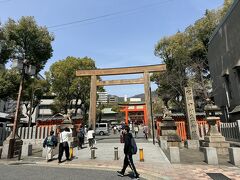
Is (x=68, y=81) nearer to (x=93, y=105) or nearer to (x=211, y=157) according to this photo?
(x=93, y=105)

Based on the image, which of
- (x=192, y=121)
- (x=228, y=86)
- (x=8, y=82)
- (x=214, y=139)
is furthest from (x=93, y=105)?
(x=228, y=86)

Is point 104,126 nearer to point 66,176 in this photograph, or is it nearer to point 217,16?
point 217,16

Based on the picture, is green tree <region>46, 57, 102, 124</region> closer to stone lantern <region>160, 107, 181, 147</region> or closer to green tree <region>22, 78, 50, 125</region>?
green tree <region>22, 78, 50, 125</region>

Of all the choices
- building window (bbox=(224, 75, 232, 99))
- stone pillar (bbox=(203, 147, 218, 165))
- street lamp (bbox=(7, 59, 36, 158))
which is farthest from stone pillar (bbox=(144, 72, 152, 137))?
street lamp (bbox=(7, 59, 36, 158))

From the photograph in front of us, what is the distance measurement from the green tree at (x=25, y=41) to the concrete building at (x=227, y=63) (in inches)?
763

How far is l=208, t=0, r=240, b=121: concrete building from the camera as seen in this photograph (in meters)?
19.0

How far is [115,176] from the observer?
23.2ft

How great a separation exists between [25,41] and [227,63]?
2215 cm

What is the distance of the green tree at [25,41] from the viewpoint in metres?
21.7

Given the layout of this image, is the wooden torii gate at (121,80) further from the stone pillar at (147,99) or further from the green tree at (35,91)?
the green tree at (35,91)

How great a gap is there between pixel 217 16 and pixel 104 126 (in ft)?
83.3

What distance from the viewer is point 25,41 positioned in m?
22.5

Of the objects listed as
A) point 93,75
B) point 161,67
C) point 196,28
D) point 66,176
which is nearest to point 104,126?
point 93,75

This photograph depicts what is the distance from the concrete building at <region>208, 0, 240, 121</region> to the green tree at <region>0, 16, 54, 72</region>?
63.6 ft
